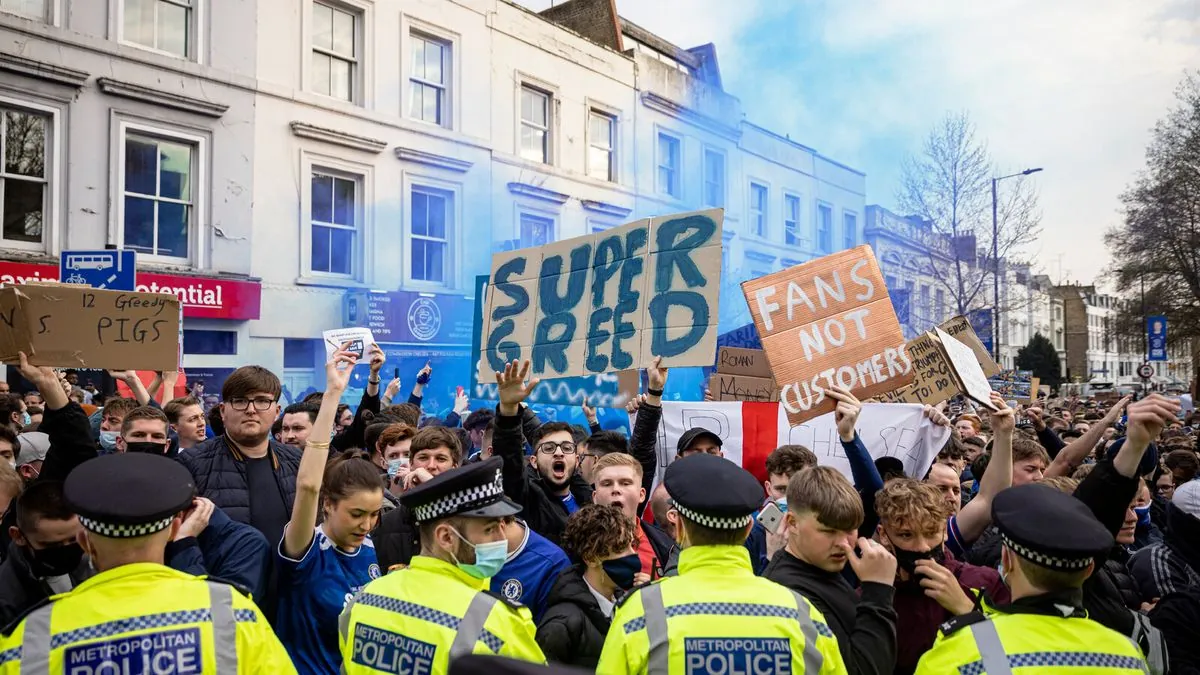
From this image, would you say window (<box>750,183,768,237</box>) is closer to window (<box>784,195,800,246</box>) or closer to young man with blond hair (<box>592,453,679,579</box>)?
window (<box>784,195,800,246</box>)

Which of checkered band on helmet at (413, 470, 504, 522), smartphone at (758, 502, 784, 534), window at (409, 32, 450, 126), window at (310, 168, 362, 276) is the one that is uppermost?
window at (409, 32, 450, 126)

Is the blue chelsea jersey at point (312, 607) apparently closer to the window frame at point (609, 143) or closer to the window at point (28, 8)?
the window at point (28, 8)

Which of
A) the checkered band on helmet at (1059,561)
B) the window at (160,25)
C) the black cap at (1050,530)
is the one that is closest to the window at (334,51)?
the window at (160,25)

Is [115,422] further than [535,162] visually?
No

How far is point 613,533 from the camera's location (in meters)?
3.20

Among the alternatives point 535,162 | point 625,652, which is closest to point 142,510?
point 625,652

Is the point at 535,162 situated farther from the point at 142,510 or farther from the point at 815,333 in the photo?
the point at 142,510

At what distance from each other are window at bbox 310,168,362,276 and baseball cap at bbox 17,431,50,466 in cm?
912

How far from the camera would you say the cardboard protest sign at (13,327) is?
4.39 m

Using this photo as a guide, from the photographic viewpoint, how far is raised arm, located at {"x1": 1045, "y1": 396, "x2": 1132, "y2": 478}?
5.18m

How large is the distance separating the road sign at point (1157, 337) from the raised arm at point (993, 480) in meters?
17.5

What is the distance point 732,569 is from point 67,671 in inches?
69.2

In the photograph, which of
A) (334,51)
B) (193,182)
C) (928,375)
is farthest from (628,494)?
(334,51)

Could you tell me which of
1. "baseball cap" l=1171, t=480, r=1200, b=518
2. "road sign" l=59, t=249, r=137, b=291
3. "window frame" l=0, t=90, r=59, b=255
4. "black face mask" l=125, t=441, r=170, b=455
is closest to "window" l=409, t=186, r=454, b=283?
"window frame" l=0, t=90, r=59, b=255
